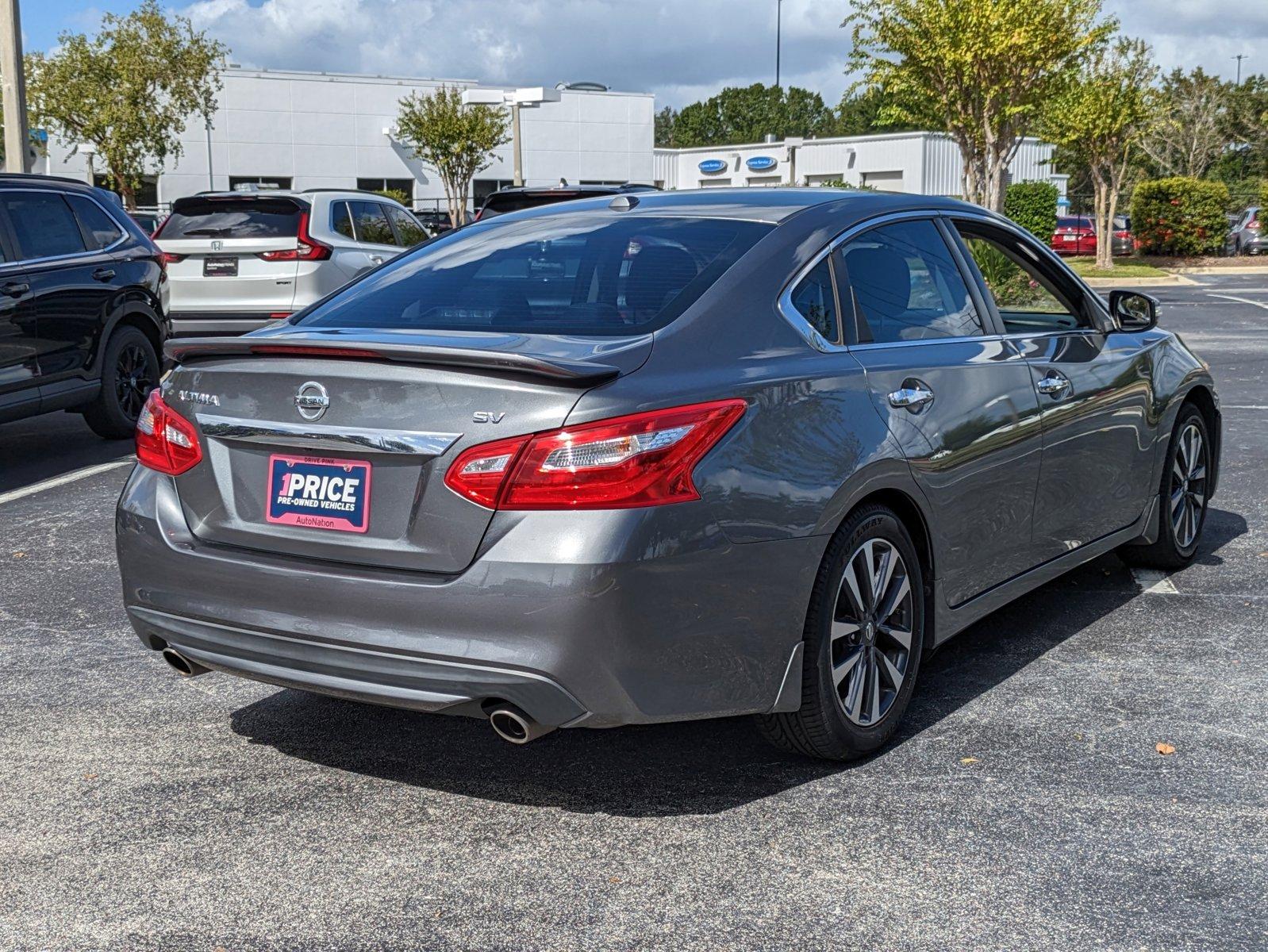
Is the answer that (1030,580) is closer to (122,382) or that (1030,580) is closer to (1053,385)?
(1053,385)

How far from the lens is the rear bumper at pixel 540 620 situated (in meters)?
3.37

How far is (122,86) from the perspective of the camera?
36.5m

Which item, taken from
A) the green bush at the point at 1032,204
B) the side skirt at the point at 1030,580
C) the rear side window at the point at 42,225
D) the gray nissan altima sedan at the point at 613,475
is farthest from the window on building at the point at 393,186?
the gray nissan altima sedan at the point at 613,475

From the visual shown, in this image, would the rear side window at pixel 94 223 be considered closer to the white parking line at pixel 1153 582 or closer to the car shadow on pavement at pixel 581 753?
the car shadow on pavement at pixel 581 753

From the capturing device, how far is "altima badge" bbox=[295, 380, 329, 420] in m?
3.61

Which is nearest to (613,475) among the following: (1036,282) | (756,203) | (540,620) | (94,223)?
(540,620)

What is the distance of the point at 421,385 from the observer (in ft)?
11.5

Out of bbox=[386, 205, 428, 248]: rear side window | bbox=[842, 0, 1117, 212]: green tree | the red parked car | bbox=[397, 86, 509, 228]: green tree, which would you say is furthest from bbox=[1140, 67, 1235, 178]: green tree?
bbox=[386, 205, 428, 248]: rear side window

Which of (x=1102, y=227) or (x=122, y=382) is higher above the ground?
(x=1102, y=227)

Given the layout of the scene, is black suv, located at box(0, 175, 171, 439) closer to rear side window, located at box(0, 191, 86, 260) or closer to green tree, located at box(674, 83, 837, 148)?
rear side window, located at box(0, 191, 86, 260)

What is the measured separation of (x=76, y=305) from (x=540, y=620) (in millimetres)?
7353

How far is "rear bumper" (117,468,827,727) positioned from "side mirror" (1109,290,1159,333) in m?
2.64

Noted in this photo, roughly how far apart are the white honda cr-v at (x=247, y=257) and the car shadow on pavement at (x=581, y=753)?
33.3 feet

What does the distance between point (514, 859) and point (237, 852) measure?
0.68 metres
